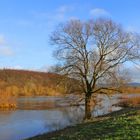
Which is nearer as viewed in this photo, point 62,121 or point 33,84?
point 62,121

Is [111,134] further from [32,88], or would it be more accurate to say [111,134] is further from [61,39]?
[32,88]

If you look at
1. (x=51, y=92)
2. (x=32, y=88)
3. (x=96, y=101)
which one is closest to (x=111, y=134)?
(x=96, y=101)

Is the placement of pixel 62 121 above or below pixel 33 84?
below

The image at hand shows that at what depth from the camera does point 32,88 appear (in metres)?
90.6

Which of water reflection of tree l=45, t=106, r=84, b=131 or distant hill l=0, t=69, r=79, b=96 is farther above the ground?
distant hill l=0, t=69, r=79, b=96

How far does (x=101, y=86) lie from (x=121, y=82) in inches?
82.4

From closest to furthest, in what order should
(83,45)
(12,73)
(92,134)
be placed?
(92,134), (83,45), (12,73)

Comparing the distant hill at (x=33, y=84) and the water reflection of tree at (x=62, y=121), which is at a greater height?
the distant hill at (x=33, y=84)

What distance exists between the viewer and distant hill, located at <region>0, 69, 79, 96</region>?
36.8m

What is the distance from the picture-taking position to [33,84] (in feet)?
330

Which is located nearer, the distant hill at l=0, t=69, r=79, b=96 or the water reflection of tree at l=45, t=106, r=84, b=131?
the water reflection of tree at l=45, t=106, r=84, b=131

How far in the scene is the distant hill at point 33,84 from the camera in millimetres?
36844

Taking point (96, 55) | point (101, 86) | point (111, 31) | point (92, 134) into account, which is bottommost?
point (92, 134)

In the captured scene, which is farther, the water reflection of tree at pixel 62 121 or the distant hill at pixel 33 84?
the distant hill at pixel 33 84
